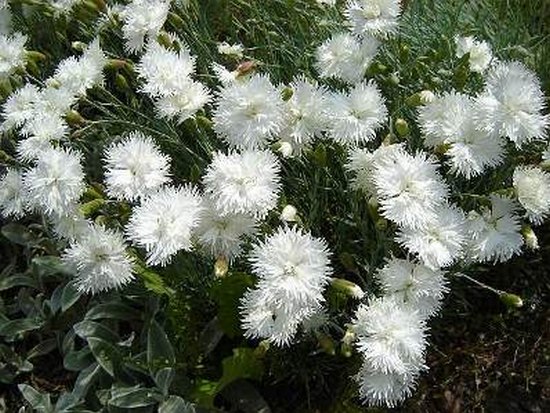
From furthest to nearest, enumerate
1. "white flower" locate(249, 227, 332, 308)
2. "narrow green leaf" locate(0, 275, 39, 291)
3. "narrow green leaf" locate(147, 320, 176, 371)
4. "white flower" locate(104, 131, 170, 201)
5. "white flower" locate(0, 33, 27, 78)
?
"narrow green leaf" locate(0, 275, 39, 291), "white flower" locate(0, 33, 27, 78), "narrow green leaf" locate(147, 320, 176, 371), "white flower" locate(104, 131, 170, 201), "white flower" locate(249, 227, 332, 308)

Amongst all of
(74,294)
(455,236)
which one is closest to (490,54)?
(455,236)

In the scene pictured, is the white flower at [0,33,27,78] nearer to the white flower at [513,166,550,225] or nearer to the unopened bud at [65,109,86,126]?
the unopened bud at [65,109,86,126]

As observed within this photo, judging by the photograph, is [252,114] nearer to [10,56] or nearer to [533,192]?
[533,192]

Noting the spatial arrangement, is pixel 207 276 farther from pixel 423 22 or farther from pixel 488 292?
pixel 423 22

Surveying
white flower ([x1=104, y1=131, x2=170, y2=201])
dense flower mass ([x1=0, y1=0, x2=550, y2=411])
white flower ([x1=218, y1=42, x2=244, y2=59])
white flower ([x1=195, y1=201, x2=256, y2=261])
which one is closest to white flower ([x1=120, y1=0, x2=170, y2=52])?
dense flower mass ([x1=0, y1=0, x2=550, y2=411])

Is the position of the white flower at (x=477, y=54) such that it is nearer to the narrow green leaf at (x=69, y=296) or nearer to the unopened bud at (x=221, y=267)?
the unopened bud at (x=221, y=267)

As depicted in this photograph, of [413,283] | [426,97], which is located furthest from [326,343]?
[426,97]
